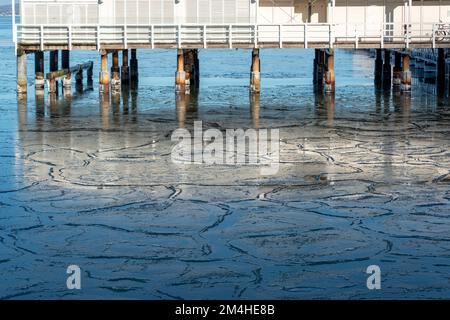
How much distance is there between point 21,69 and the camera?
135ft

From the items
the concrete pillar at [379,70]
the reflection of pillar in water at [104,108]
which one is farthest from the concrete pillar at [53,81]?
the concrete pillar at [379,70]

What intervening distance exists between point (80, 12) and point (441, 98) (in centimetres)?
1462

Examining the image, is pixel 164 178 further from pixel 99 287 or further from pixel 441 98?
pixel 441 98

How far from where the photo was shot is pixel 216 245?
16.3m

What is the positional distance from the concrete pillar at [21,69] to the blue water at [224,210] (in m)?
6.42

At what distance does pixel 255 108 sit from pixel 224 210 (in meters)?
18.9

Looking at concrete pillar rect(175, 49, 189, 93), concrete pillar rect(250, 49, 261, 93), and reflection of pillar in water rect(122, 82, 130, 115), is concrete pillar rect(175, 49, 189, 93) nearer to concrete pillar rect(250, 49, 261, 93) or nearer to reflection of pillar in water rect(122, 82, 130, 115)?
reflection of pillar in water rect(122, 82, 130, 115)

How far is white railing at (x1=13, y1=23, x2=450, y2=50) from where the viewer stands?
132 ft

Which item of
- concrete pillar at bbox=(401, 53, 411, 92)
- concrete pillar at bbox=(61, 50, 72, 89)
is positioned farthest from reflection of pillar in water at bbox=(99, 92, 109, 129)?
concrete pillar at bbox=(401, 53, 411, 92)

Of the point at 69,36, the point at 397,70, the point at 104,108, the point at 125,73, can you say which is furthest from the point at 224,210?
the point at 125,73

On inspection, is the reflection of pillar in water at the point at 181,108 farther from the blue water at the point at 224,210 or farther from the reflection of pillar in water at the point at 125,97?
the reflection of pillar in water at the point at 125,97

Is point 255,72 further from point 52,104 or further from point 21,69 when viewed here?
point 21,69

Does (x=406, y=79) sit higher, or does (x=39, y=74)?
(x=39, y=74)
